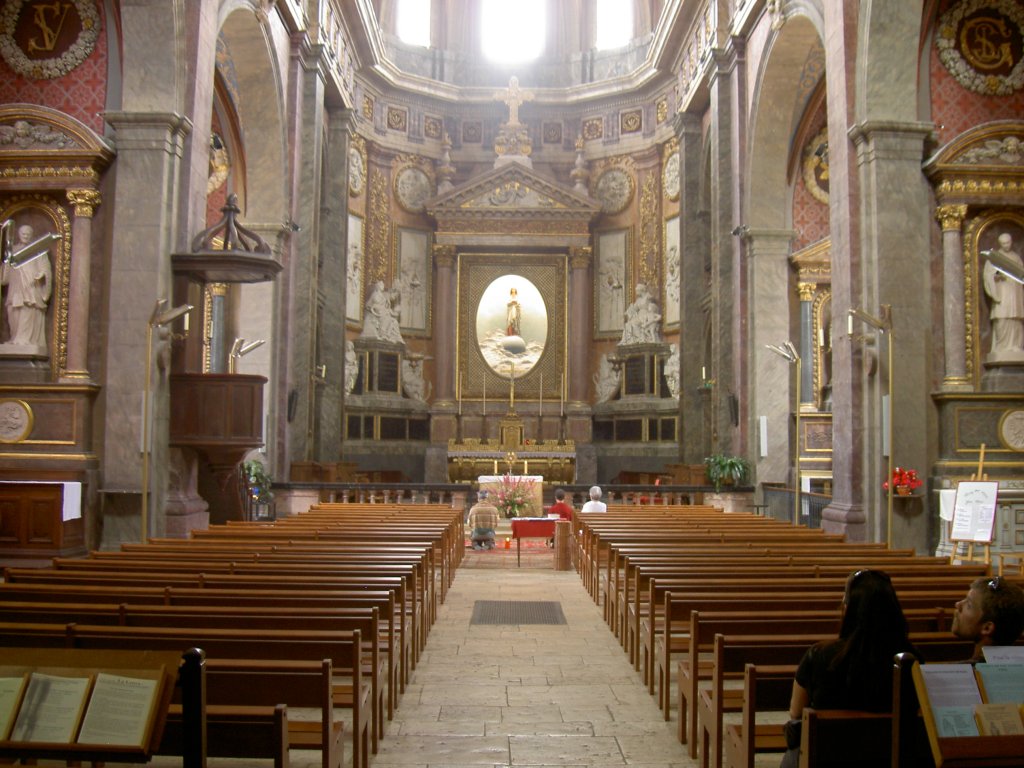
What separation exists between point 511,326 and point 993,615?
941 inches

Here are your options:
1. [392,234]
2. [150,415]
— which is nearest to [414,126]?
[392,234]

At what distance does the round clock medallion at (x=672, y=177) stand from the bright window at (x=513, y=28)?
268 inches

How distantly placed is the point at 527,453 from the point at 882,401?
13.4 meters

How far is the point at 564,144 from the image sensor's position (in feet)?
94.0

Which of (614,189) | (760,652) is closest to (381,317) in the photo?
(614,189)

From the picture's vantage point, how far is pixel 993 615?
140 inches

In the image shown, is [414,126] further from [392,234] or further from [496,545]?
[496,545]

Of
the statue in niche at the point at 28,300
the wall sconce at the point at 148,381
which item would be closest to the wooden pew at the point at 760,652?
the wall sconce at the point at 148,381

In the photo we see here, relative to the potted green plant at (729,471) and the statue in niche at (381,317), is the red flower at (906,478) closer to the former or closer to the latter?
the potted green plant at (729,471)

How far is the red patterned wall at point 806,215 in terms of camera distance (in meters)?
18.6

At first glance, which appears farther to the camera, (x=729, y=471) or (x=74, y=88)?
(x=729, y=471)

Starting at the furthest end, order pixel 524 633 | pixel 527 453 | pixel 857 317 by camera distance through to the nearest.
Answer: pixel 527 453 → pixel 857 317 → pixel 524 633

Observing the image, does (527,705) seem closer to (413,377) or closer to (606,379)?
(413,377)

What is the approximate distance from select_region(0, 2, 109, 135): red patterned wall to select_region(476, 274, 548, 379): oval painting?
16022mm
